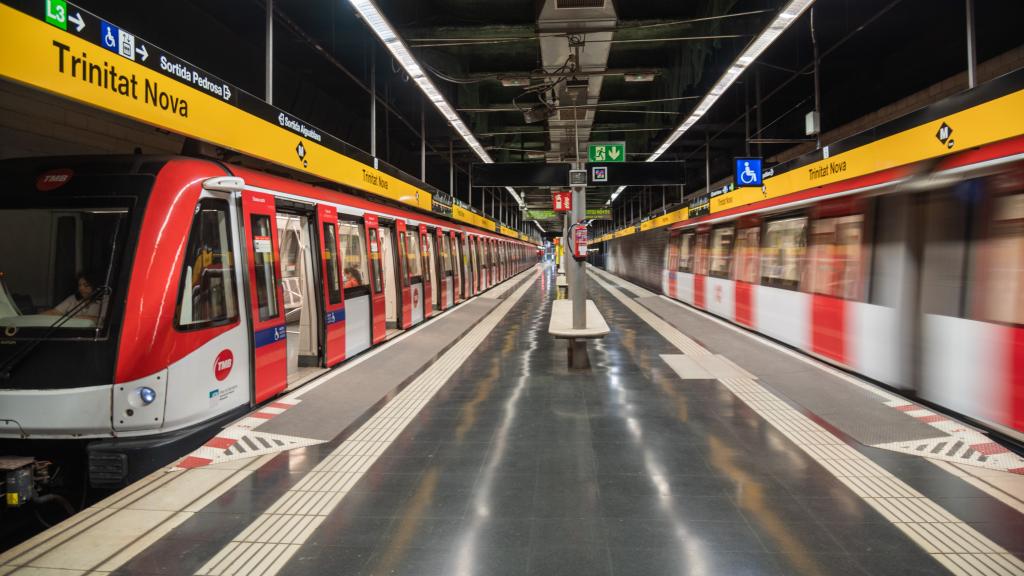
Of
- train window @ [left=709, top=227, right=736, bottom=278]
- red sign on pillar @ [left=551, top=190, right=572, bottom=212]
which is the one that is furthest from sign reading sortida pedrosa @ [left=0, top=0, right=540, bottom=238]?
train window @ [left=709, top=227, right=736, bottom=278]

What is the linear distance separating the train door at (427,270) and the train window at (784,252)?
6180 mm

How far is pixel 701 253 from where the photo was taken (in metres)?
12.1

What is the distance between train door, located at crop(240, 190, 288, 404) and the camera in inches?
172

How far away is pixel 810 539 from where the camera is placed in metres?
2.61

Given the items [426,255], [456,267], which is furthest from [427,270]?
[456,267]

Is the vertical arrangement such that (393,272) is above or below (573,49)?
below

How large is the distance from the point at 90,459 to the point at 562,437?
301cm

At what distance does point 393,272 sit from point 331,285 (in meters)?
3.04

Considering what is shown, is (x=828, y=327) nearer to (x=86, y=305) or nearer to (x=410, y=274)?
(x=410, y=274)

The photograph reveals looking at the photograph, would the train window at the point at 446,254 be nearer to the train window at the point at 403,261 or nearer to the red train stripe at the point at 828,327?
the train window at the point at 403,261

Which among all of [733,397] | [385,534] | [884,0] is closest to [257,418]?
[385,534]

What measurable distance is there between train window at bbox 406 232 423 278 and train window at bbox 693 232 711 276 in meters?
6.17

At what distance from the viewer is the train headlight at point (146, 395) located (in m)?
3.26

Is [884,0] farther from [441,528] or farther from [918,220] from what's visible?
[441,528]
